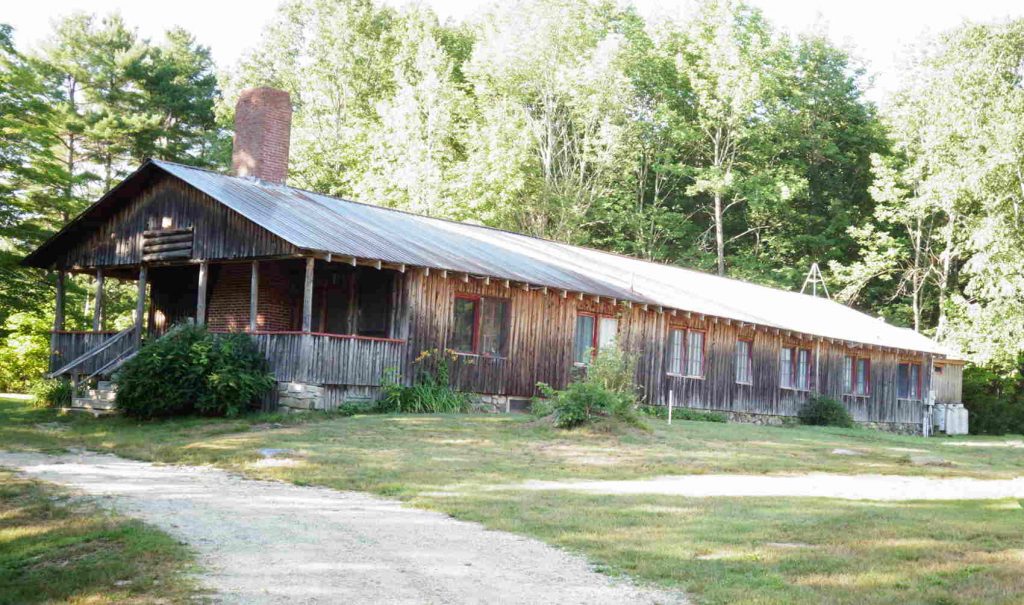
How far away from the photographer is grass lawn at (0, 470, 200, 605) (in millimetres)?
6352

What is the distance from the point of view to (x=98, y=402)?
68.1 ft

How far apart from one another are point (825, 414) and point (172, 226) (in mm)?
18965

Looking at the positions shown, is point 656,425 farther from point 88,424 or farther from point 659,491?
point 88,424

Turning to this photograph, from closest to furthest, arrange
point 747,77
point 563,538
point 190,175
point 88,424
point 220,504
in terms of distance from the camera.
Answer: point 563,538, point 220,504, point 88,424, point 190,175, point 747,77

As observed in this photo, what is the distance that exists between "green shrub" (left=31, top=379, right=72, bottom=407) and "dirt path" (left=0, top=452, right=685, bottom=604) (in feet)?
40.4

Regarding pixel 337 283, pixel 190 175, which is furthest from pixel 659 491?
pixel 190 175

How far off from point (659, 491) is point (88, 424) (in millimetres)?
12250

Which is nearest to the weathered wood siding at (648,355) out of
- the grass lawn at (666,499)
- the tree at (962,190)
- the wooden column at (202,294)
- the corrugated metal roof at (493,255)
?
the corrugated metal roof at (493,255)

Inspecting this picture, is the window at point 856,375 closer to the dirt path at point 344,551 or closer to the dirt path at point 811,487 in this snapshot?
the dirt path at point 811,487

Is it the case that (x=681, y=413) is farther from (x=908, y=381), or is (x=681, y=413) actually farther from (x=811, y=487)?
(x=811, y=487)

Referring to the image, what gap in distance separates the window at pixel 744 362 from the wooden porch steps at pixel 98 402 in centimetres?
1631

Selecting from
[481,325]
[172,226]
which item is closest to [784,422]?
[481,325]

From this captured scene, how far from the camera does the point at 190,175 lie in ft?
72.9

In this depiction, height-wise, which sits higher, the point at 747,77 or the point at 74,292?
the point at 747,77
